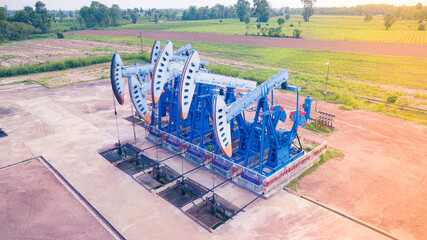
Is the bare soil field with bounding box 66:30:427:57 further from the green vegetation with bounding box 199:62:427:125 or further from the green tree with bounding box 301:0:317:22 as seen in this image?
the green tree with bounding box 301:0:317:22

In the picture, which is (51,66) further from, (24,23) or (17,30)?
(24,23)

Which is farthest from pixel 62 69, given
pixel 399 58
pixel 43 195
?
pixel 399 58

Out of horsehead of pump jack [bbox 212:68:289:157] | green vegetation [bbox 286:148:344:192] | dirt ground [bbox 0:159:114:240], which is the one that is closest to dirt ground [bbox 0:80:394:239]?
dirt ground [bbox 0:159:114:240]

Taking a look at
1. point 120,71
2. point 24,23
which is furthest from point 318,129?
point 24,23

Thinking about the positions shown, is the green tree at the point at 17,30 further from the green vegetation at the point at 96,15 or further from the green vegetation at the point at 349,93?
the green vegetation at the point at 349,93

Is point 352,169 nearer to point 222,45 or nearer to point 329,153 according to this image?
point 329,153

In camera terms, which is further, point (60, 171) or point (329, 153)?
point (329, 153)
